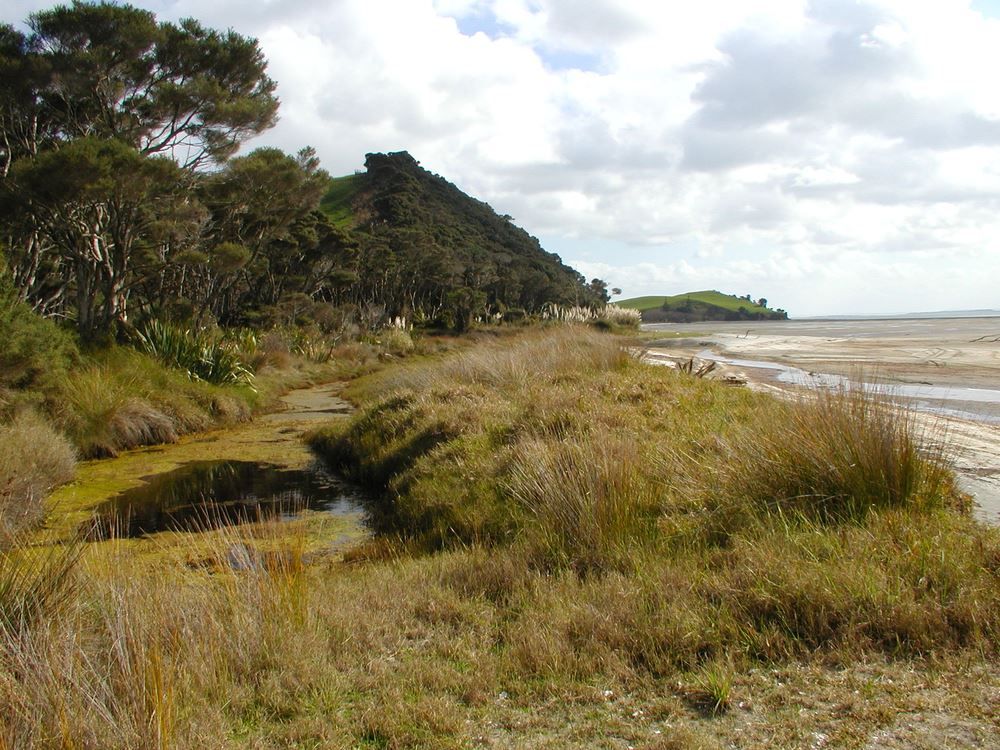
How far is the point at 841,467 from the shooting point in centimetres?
541

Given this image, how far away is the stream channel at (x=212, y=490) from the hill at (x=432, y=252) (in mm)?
21816

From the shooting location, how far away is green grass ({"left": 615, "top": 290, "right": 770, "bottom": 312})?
140625 millimetres

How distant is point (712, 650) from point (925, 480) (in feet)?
8.68

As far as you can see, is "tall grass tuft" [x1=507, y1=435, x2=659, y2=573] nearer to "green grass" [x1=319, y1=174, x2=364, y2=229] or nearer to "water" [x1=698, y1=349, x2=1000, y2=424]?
"water" [x1=698, y1=349, x2=1000, y2=424]

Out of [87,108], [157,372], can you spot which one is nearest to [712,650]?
[157,372]

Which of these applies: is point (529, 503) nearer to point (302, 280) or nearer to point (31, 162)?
point (31, 162)

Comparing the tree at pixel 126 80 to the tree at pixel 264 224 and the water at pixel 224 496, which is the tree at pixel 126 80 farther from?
the water at pixel 224 496

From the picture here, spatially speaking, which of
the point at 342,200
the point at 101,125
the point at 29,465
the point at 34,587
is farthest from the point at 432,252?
the point at 342,200

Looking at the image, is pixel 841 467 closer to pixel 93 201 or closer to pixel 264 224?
pixel 93 201

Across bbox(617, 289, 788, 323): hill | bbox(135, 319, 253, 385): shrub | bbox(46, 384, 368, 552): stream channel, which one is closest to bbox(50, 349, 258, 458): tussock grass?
bbox(46, 384, 368, 552): stream channel

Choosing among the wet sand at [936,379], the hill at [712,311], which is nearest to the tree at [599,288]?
the hill at [712,311]

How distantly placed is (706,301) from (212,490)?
144462 mm

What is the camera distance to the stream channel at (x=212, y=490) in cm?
845

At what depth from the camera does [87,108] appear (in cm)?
1748
